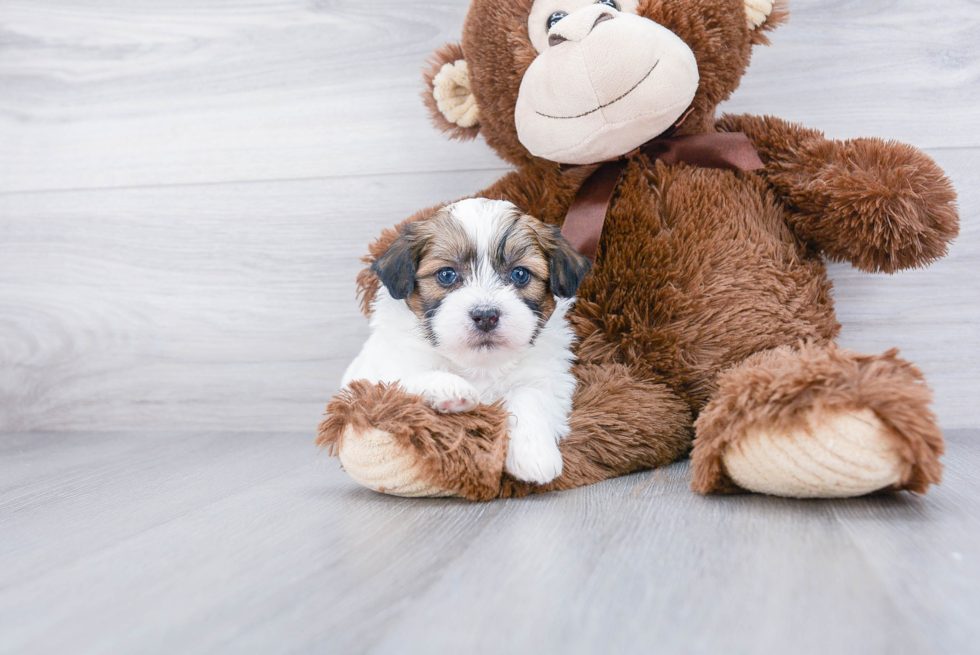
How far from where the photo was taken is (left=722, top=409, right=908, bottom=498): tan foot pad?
96 cm

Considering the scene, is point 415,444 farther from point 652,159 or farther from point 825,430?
point 652,159

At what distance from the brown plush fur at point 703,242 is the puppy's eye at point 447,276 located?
29cm

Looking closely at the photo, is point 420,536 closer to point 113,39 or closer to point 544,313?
point 544,313

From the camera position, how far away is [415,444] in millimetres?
1119

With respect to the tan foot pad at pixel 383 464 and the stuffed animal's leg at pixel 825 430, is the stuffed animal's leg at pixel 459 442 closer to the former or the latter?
the tan foot pad at pixel 383 464

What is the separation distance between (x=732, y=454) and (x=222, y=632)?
0.73 m

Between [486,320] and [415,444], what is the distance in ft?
0.78

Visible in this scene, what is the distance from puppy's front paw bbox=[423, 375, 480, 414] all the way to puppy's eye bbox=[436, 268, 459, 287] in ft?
0.63

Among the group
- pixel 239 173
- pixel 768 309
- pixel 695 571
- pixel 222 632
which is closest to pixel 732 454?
pixel 695 571

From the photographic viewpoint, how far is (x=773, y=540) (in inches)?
35.6

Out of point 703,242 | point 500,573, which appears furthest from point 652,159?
point 500,573

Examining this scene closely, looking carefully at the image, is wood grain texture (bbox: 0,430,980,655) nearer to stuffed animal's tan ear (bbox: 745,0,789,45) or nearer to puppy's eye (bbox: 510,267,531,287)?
puppy's eye (bbox: 510,267,531,287)

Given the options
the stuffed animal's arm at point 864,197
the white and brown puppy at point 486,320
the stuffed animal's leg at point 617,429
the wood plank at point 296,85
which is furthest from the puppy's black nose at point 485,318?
the wood plank at point 296,85

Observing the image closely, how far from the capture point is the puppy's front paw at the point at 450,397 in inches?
46.3
